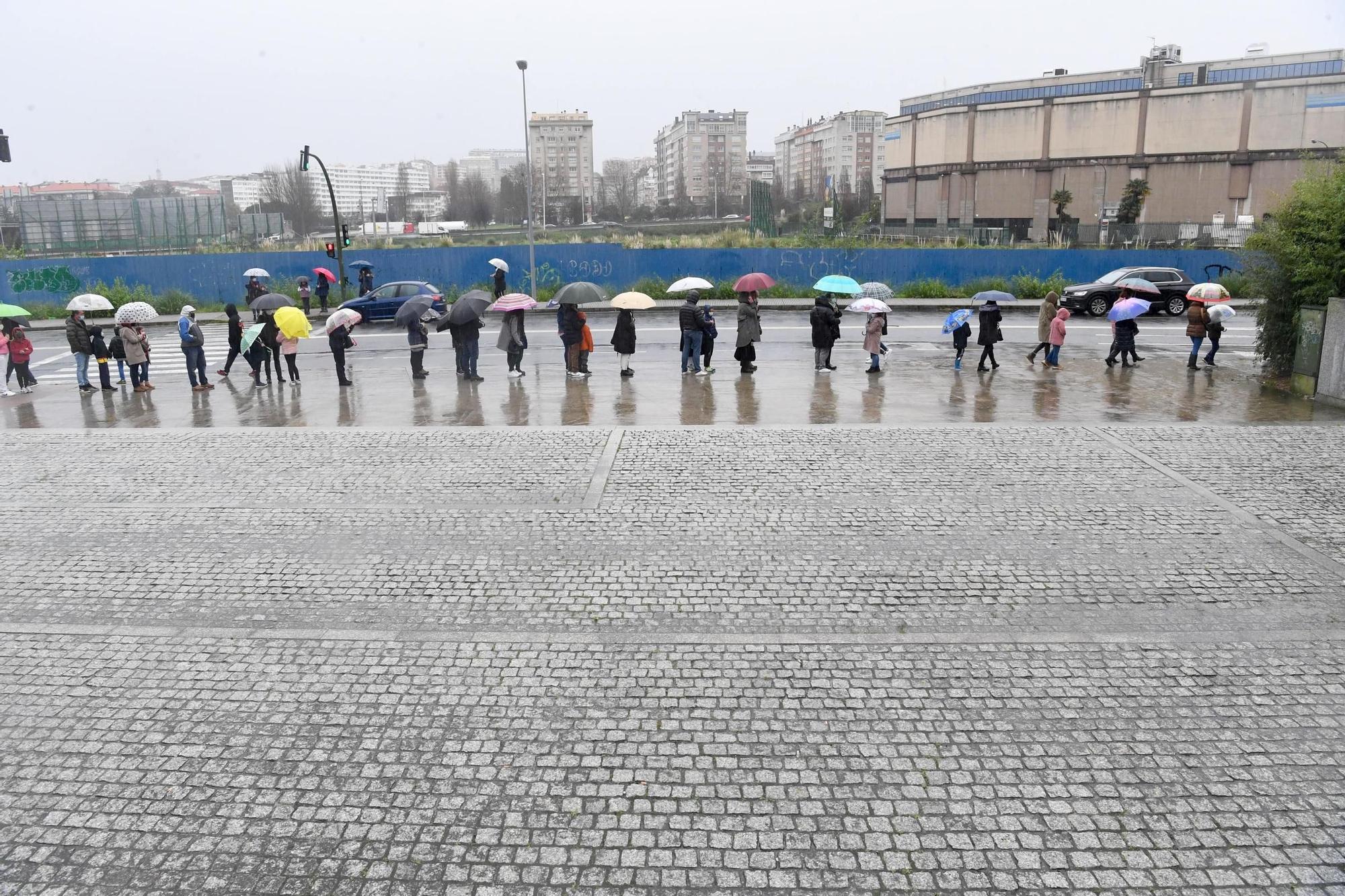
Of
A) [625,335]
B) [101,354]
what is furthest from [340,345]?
[625,335]

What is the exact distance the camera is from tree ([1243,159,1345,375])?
1548cm

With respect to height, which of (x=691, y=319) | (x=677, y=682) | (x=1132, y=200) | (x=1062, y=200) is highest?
(x=1062, y=200)

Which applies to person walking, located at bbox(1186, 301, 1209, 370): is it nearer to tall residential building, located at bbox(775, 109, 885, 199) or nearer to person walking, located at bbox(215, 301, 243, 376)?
person walking, located at bbox(215, 301, 243, 376)

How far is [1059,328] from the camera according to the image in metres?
18.6

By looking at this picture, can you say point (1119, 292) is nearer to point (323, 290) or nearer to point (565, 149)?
point (323, 290)

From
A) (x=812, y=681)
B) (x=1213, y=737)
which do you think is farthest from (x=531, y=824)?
(x=1213, y=737)

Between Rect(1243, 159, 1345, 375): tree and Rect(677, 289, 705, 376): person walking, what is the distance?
9.88 metres

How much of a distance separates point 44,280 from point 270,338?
2315 cm

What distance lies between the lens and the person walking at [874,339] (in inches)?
710

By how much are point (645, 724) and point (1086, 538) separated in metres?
5.27

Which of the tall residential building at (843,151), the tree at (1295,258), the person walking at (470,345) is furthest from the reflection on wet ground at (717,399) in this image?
the tall residential building at (843,151)

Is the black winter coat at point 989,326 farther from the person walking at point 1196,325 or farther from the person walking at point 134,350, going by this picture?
the person walking at point 134,350

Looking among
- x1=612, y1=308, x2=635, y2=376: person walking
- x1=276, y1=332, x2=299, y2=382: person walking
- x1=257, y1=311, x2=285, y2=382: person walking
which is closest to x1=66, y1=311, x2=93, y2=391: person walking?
x1=257, y1=311, x2=285, y2=382: person walking

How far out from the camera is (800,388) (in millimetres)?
16781
